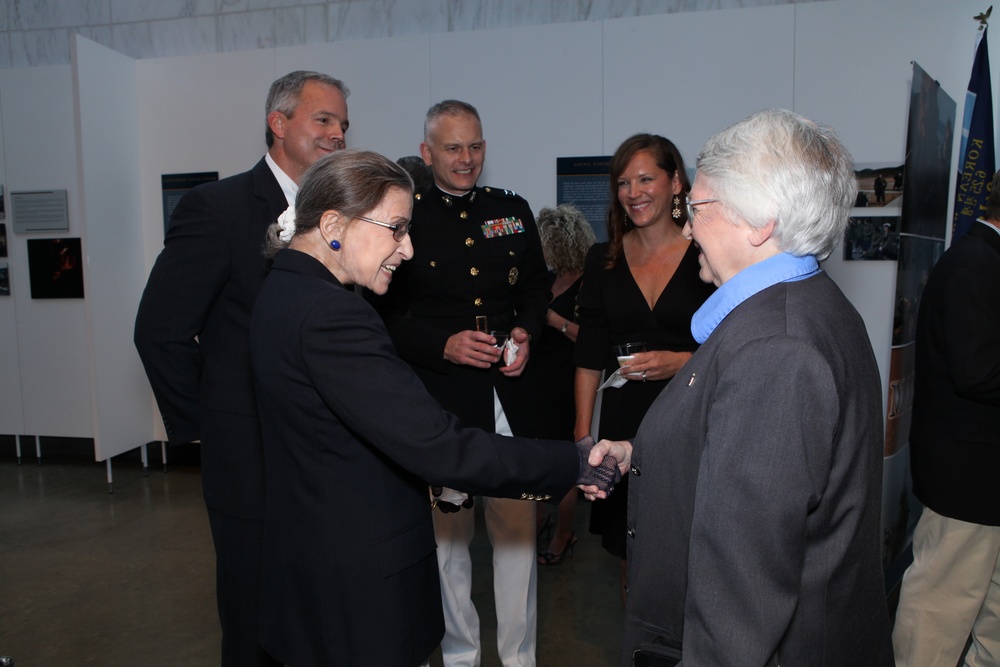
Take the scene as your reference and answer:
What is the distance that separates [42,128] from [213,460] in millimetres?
4946

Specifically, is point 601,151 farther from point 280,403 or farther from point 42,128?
point 42,128

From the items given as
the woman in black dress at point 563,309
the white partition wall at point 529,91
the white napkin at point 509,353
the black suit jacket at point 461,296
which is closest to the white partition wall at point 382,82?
the white partition wall at point 529,91

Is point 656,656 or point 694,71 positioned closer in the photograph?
point 656,656

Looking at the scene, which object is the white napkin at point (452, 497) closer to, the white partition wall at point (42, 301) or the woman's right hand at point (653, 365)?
the woman's right hand at point (653, 365)

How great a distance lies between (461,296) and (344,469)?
139cm

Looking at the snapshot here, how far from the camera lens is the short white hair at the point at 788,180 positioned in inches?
50.4

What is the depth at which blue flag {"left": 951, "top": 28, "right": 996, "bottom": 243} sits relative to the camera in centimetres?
404

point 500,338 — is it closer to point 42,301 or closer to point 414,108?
point 414,108

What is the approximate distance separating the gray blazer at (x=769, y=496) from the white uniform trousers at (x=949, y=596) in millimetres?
1408

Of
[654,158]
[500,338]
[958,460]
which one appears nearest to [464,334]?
[500,338]

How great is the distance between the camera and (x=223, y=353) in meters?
2.23

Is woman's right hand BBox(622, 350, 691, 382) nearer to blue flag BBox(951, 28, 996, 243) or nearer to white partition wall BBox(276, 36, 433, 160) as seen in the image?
blue flag BBox(951, 28, 996, 243)

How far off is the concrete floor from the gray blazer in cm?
196

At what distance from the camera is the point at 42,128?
586 centimetres
